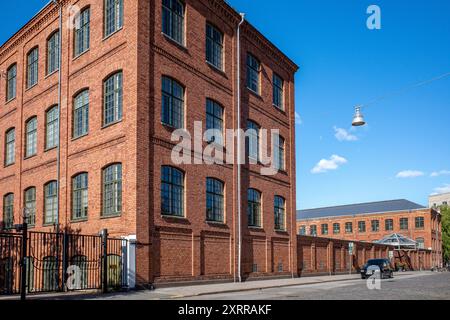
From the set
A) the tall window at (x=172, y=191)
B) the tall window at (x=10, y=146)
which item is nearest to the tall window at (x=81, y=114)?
the tall window at (x=172, y=191)

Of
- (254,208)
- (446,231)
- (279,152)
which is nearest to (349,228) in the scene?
(446,231)

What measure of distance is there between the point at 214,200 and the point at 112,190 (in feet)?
19.0

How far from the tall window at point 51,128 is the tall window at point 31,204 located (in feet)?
9.13

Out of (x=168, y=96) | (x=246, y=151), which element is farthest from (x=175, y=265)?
(x=246, y=151)

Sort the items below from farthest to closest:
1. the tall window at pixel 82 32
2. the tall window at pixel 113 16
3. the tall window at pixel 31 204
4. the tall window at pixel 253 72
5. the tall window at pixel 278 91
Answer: the tall window at pixel 278 91
the tall window at pixel 253 72
the tall window at pixel 31 204
the tall window at pixel 82 32
the tall window at pixel 113 16

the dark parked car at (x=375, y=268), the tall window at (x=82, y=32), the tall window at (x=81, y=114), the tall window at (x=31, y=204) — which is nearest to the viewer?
the tall window at (x=81, y=114)

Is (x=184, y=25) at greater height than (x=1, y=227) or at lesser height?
greater

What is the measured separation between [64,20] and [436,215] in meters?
68.3

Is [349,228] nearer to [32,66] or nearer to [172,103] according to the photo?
[32,66]

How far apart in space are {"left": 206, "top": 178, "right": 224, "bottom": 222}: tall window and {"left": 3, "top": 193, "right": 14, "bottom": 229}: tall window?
39.0ft

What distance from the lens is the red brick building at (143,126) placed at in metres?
20.4

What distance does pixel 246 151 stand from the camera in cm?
2806

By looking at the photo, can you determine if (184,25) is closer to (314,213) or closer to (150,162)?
(150,162)

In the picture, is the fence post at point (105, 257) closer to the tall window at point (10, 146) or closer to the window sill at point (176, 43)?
the window sill at point (176, 43)
